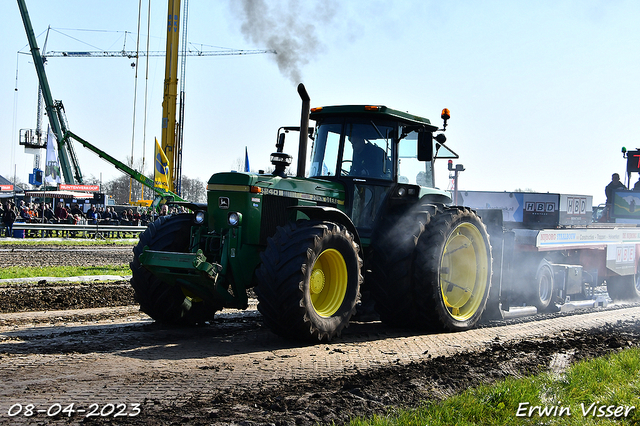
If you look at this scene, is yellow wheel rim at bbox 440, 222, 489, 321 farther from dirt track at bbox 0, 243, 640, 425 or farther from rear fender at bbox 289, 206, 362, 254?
rear fender at bbox 289, 206, 362, 254

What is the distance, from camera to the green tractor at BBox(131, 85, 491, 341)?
22.2 ft

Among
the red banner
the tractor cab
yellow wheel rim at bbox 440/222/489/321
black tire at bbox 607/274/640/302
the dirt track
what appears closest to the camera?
the dirt track

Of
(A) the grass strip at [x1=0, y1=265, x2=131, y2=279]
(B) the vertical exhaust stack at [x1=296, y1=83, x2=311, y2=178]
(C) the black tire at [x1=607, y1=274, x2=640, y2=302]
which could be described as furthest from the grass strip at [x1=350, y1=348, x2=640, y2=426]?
(A) the grass strip at [x1=0, y1=265, x2=131, y2=279]

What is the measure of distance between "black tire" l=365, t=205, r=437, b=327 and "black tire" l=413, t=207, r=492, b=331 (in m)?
0.12

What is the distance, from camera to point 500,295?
996 cm

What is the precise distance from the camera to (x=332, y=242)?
22.9ft

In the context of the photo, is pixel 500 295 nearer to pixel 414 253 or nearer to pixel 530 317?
pixel 530 317

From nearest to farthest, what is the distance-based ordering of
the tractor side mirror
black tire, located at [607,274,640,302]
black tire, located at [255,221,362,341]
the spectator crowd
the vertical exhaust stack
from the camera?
black tire, located at [255,221,362,341] → the vertical exhaust stack → the tractor side mirror → black tire, located at [607,274,640,302] → the spectator crowd

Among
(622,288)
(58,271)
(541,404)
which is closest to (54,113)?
(58,271)

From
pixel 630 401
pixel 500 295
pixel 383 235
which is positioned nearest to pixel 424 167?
pixel 383 235

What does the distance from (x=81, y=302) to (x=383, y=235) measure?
18.4ft

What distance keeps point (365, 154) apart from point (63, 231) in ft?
71.6

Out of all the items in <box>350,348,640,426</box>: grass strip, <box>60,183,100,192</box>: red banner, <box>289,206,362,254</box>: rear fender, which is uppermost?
<box>289,206,362,254</box>: rear fender

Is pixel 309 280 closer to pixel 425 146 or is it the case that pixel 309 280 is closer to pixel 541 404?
pixel 541 404
